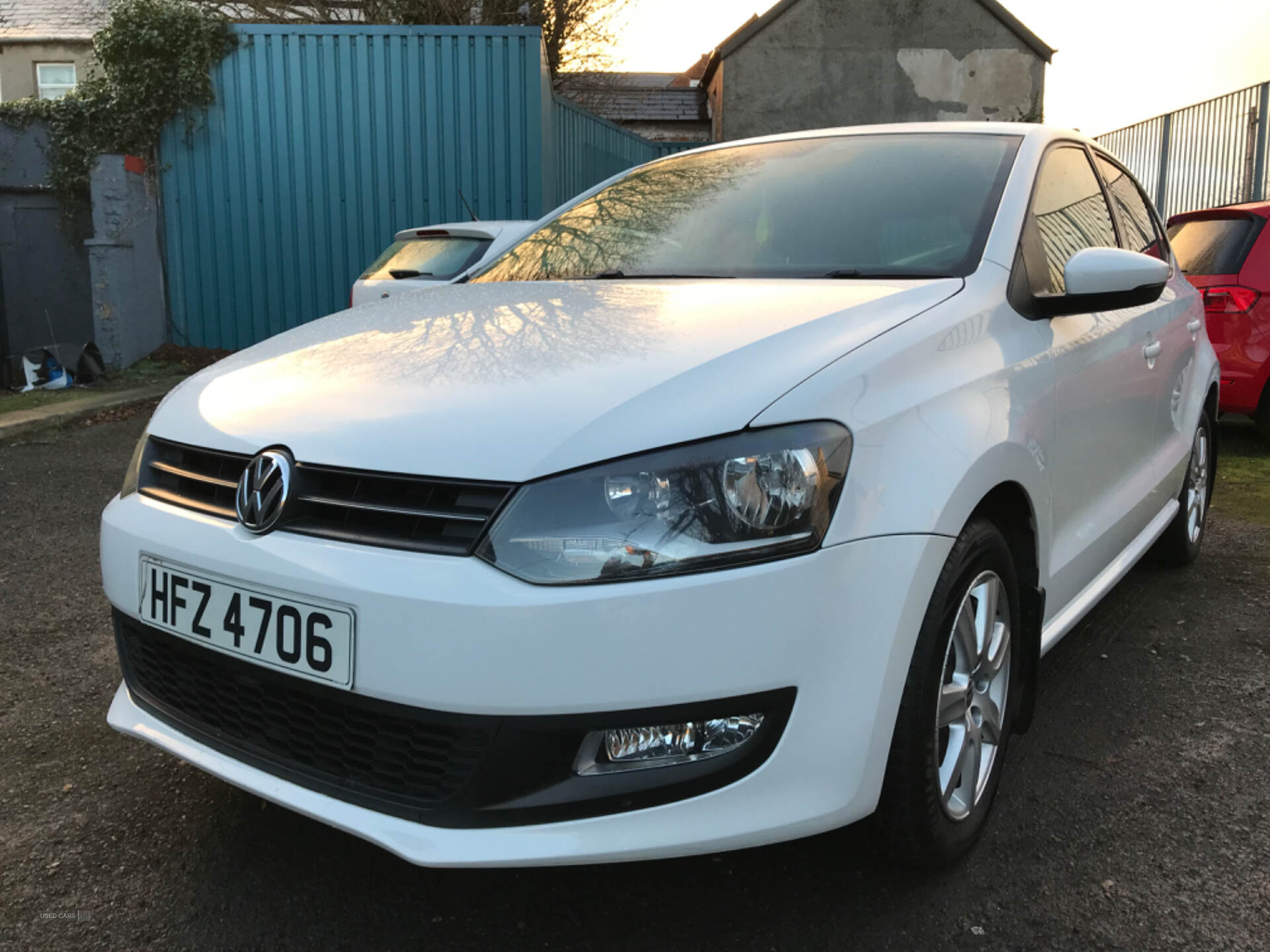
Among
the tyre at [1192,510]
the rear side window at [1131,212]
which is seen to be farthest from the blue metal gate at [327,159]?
the tyre at [1192,510]

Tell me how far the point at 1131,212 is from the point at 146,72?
1033cm

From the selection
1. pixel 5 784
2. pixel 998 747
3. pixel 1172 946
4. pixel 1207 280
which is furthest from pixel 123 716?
pixel 1207 280

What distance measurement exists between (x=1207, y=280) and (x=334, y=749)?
21.1 ft

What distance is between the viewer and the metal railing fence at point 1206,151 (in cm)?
1288

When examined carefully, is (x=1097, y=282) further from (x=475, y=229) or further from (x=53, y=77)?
(x=53, y=77)

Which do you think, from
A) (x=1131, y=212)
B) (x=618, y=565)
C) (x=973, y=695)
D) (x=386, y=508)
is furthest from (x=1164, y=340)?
(x=386, y=508)

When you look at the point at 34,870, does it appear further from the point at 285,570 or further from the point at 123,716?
the point at 285,570

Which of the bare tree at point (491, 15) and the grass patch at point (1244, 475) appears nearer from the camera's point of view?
the grass patch at point (1244, 475)

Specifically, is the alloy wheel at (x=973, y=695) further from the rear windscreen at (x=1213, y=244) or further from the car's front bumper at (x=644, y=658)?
the rear windscreen at (x=1213, y=244)

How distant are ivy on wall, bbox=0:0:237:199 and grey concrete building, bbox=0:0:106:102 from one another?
1333 centimetres

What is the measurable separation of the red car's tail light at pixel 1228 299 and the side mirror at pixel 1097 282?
450cm

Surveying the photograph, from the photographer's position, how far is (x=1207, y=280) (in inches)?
258

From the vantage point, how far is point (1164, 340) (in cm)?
325

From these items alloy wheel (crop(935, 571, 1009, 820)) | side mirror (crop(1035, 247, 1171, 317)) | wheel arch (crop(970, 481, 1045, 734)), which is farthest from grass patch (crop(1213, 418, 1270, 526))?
alloy wheel (crop(935, 571, 1009, 820))
